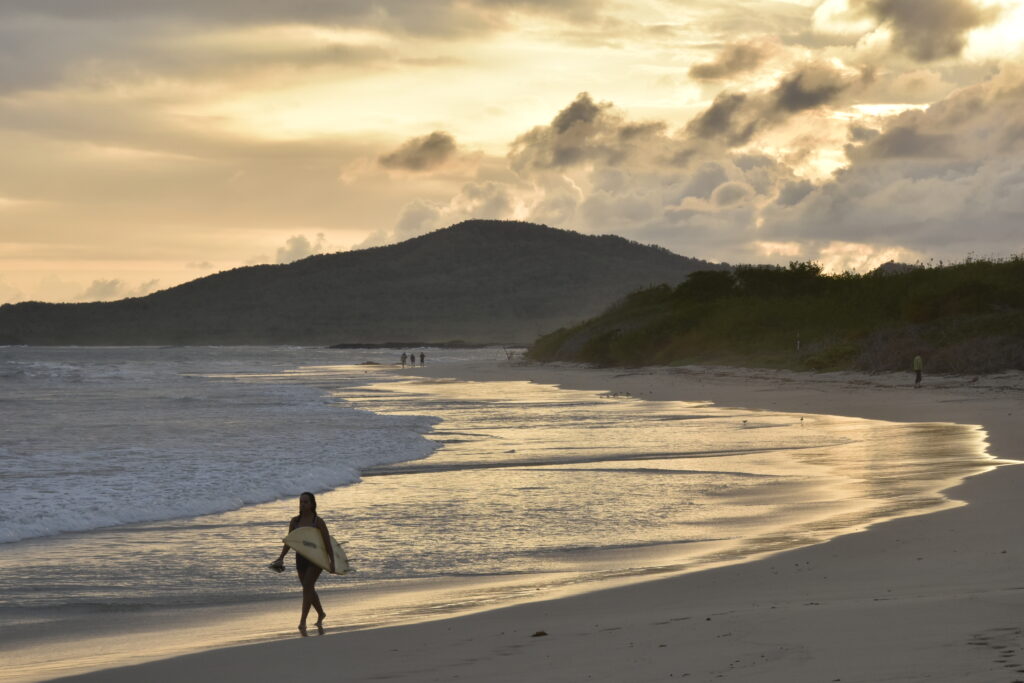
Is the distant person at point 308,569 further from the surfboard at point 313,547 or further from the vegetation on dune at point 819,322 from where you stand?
the vegetation on dune at point 819,322

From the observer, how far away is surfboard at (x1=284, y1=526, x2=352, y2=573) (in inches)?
382

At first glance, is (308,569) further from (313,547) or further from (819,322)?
(819,322)

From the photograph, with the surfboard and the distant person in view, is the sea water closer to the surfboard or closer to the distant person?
the distant person

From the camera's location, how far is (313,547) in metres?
9.76

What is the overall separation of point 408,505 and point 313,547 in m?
7.07

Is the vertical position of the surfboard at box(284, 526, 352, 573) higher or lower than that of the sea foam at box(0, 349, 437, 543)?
higher

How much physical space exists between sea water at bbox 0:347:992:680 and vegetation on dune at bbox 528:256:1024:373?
21.1 metres

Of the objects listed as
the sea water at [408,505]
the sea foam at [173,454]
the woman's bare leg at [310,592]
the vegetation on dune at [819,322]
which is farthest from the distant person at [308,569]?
the vegetation on dune at [819,322]

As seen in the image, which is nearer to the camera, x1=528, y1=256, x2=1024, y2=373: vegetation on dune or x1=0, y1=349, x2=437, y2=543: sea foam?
x1=0, y1=349, x2=437, y2=543: sea foam

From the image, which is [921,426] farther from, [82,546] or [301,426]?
[82,546]

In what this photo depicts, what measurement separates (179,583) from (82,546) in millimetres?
3023

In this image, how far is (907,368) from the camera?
158 feet

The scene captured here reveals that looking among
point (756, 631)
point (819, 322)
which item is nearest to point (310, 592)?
point (756, 631)

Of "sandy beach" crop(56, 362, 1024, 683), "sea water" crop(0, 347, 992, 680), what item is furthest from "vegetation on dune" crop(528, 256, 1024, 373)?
"sandy beach" crop(56, 362, 1024, 683)
